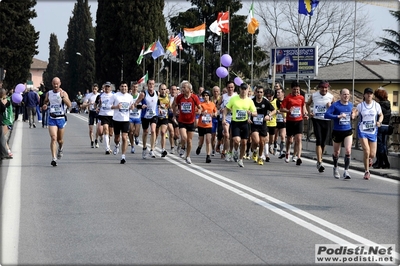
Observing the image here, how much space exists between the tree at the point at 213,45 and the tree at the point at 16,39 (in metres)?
13.1

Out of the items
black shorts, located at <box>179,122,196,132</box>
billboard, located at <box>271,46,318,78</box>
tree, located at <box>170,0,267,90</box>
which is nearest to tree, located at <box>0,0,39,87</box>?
tree, located at <box>170,0,267,90</box>

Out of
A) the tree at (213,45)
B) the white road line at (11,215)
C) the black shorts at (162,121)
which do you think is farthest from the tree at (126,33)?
the white road line at (11,215)

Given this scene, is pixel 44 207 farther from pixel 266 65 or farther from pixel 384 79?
pixel 266 65

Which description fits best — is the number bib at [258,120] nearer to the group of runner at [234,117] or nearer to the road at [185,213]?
the group of runner at [234,117]

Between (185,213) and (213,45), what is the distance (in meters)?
65.0

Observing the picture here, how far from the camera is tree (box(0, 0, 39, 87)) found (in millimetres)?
63906

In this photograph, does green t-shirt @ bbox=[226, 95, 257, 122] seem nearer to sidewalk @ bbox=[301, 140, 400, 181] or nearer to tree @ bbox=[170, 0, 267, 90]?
sidewalk @ bbox=[301, 140, 400, 181]

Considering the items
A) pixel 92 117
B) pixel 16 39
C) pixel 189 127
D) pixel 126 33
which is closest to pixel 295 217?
pixel 189 127

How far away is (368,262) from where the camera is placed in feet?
24.6

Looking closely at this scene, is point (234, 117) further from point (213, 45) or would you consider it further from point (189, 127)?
point (213, 45)

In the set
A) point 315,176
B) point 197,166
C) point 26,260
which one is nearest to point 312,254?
point 26,260

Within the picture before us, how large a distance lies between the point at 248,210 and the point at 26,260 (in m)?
4.00

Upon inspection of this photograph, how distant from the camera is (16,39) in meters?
65.0

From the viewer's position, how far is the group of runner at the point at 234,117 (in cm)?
1602
